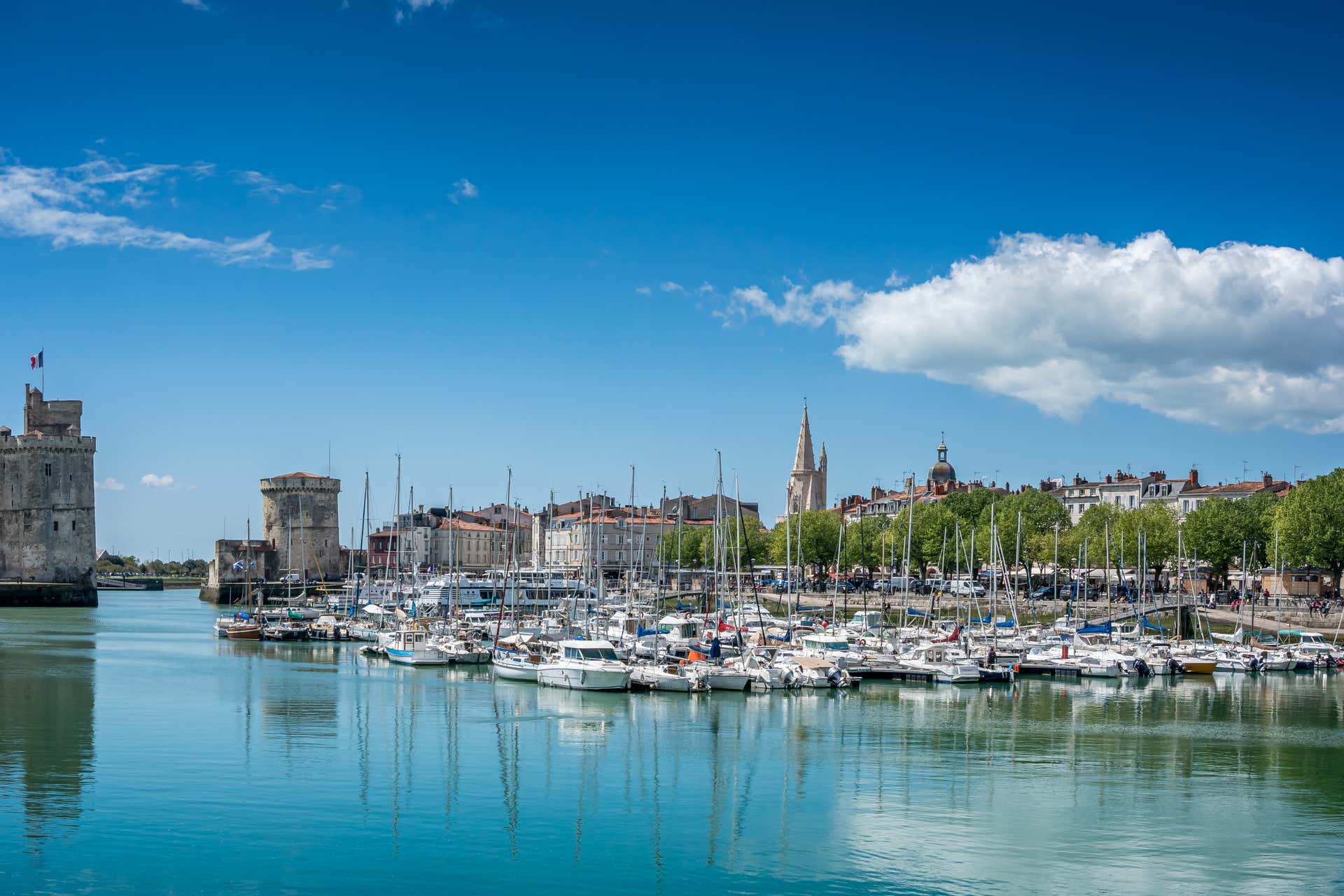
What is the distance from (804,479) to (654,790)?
11533 centimetres

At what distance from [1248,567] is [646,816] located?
5795 cm

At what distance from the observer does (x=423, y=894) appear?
17.2 metres

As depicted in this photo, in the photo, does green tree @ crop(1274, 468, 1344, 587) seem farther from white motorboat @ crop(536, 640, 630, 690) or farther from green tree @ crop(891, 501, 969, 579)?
white motorboat @ crop(536, 640, 630, 690)

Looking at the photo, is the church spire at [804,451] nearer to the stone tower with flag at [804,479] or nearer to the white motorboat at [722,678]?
the stone tower with flag at [804,479]

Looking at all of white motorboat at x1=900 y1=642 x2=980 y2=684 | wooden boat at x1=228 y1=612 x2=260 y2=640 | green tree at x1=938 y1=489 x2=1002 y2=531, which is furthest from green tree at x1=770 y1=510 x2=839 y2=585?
white motorboat at x1=900 y1=642 x2=980 y2=684

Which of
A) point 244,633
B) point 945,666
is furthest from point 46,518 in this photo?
point 945,666

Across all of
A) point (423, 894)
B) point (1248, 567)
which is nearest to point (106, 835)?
point (423, 894)

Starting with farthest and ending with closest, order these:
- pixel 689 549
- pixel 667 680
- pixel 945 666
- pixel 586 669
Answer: pixel 689 549 < pixel 945 666 < pixel 667 680 < pixel 586 669

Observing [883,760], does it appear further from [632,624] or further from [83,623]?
[83,623]

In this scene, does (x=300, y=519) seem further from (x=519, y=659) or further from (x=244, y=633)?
(x=519, y=659)

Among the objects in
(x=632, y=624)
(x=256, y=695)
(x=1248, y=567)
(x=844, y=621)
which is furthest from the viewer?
(x=1248, y=567)

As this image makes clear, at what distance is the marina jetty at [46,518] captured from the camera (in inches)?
3455

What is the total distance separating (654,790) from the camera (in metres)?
23.9

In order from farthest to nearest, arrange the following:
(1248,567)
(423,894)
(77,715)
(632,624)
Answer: (1248,567)
(632,624)
(77,715)
(423,894)
